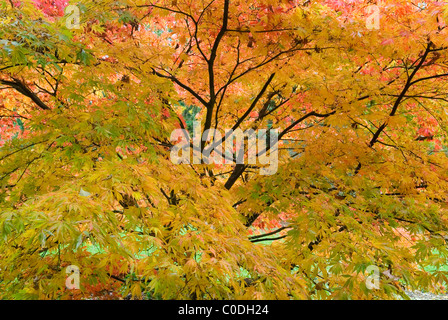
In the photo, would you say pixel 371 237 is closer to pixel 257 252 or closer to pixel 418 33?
pixel 257 252

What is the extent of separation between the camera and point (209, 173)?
16.6 ft

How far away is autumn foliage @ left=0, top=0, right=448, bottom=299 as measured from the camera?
6.99 feet

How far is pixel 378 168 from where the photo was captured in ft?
12.5

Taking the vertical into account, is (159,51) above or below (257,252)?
above

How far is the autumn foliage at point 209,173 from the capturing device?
213 centimetres

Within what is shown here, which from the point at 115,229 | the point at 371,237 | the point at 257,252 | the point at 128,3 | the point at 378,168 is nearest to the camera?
the point at 115,229

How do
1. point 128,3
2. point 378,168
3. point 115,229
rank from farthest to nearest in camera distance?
point 378,168, point 128,3, point 115,229

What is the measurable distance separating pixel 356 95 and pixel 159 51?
252 cm

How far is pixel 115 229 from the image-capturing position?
201cm
